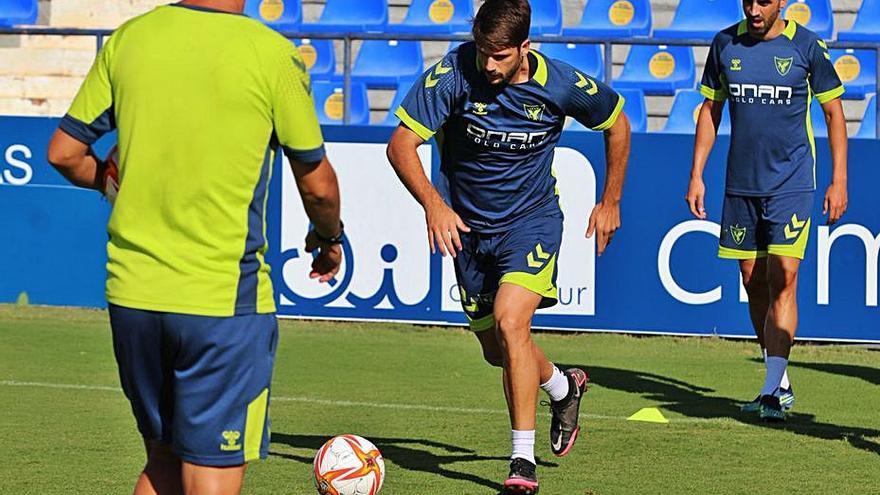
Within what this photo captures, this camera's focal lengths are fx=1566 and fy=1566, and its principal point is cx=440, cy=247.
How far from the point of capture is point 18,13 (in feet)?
56.5

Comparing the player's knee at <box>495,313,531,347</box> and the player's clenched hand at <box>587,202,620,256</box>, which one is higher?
the player's clenched hand at <box>587,202,620,256</box>

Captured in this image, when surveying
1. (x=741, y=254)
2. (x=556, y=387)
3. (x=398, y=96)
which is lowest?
(x=556, y=387)

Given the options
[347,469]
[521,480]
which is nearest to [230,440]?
[347,469]

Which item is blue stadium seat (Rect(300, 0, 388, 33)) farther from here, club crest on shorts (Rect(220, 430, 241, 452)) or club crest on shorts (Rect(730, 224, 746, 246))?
club crest on shorts (Rect(220, 430, 241, 452))

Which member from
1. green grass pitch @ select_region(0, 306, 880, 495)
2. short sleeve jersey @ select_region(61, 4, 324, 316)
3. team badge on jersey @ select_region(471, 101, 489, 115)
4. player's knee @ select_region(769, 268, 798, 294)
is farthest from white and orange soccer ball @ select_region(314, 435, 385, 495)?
player's knee @ select_region(769, 268, 798, 294)

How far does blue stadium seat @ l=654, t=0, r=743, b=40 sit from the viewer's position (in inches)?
622

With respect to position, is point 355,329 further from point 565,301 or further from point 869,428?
point 869,428

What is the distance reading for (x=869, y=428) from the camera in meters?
8.65

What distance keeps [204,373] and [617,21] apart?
1227 cm

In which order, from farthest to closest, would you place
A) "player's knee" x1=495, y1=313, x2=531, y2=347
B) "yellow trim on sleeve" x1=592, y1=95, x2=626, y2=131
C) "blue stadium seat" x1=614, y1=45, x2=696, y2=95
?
"blue stadium seat" x1=614, y1=45, x2=696, y2=95 → "yellow trim on sleeve" x1=592, y1=95, x2=626, y2=131 → "player's knee" x1=495, y1=313, x2=531, y2=347

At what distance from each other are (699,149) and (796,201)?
2.08 ft

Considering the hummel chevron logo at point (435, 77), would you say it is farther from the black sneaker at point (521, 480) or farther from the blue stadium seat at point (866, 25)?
the blue stadium seat at point (866, 25)

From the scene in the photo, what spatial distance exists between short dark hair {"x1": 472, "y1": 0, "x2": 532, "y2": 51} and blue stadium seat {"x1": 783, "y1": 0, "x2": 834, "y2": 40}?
32.4ft

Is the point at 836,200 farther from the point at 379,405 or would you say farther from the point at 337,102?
the point at 337,102
